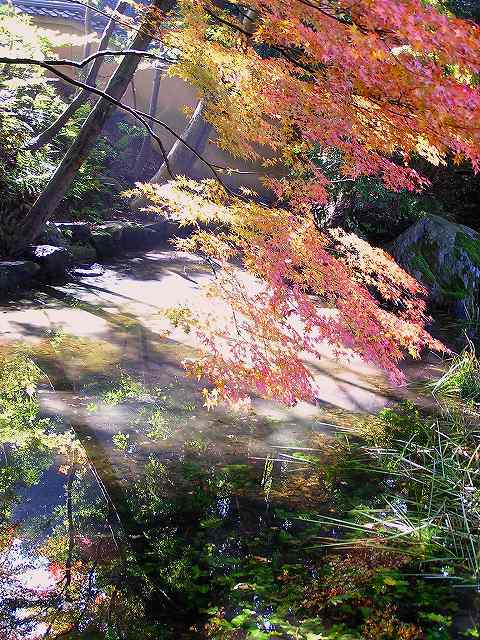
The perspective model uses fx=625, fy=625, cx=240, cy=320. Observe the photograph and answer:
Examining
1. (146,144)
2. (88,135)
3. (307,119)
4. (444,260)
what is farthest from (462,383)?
(146,144)

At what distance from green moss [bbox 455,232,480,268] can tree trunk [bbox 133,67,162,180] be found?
8.88 m

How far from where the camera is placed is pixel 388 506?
3949 millimetres

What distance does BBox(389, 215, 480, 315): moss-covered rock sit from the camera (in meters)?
9.50

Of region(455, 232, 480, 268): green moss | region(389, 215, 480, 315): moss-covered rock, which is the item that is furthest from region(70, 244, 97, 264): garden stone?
region(455, 232, 480, 268): green moss

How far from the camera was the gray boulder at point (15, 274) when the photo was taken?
26.6 feet

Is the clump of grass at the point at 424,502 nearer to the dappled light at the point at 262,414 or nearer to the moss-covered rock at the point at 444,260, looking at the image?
the dappled light at the point at 262,414

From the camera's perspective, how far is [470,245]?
382 inches

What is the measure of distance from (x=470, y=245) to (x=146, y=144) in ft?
32.6

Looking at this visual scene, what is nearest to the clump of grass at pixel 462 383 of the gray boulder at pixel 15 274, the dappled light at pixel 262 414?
the dappled light at pixel 262 414

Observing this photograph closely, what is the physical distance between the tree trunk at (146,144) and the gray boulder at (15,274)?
774cm

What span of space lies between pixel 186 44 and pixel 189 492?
3.40 metres

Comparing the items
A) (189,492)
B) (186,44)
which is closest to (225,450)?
(189,492)

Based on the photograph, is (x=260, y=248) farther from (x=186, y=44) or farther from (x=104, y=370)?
(x=104, y=370)

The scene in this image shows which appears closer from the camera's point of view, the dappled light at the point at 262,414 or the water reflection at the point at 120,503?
the water reflection at the point at 120,503
